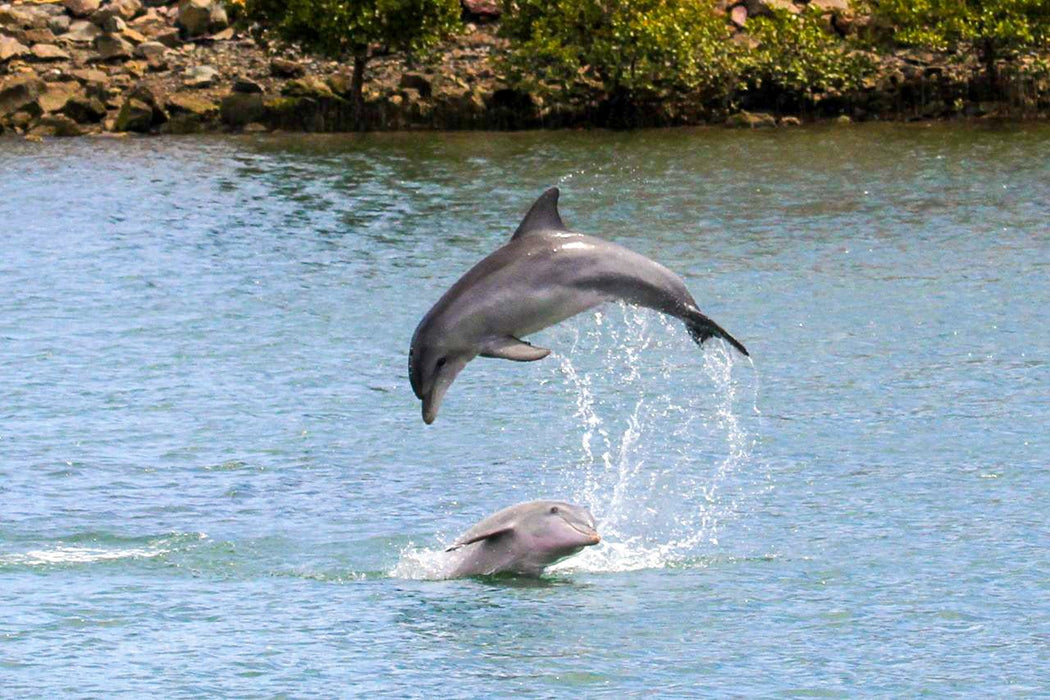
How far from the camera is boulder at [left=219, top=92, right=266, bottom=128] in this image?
67.4 metres

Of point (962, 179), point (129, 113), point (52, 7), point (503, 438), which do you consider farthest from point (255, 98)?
point (503, 438)

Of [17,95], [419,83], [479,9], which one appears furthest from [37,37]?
[479,9]

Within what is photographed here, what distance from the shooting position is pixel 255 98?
6781cm

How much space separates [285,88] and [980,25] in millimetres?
23461

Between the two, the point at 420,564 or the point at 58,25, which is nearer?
the point at 420,564

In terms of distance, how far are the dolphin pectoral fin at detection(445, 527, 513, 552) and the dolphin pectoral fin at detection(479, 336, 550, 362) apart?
2408mm

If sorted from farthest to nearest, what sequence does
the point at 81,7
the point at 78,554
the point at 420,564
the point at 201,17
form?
the point at 81,7
the point at 201,17
the point at 78,554
the point at 420,564

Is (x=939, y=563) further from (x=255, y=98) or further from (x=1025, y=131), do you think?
(x=255, y=98)

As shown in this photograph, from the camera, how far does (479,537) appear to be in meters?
16.0

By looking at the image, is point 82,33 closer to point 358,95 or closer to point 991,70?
point 358,95

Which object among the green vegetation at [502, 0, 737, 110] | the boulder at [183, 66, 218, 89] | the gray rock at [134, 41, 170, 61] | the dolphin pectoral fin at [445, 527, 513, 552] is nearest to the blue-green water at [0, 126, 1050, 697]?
the dolphin pectoral fin at [445, 527, 513, 552]

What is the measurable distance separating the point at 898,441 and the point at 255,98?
47841 millimetres

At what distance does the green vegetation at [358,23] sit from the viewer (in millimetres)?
65500

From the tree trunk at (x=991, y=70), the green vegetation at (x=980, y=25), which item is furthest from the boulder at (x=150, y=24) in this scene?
the tree trunk at (x=991, y=70)
